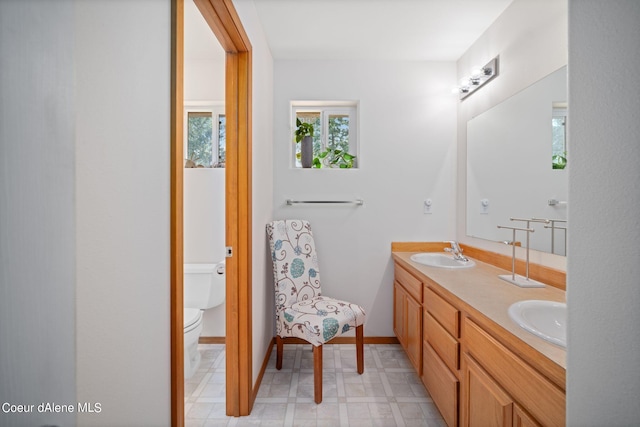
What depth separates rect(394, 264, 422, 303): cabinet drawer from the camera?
1978 millimetres

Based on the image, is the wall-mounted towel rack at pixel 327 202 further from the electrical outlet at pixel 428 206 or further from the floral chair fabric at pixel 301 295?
the electrical outlet at pixel 428 206

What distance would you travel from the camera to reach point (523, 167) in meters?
1.83

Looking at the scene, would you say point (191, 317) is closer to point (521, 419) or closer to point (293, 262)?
point (293, 262)

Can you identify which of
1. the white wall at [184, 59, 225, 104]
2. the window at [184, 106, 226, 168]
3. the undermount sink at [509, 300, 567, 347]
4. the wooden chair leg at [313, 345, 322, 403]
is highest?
the white wall at [184, 59, 225, 104]

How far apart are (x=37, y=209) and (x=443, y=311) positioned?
168 cm

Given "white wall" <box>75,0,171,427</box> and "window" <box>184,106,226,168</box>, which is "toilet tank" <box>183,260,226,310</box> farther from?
"white wall" <box>75,0,171,427</box>

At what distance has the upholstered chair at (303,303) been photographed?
1.90 meters

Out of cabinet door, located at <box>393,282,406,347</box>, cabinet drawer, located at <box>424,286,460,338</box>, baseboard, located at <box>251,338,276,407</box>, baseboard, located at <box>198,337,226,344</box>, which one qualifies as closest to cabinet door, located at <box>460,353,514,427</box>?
cabinet drawer, located at <box>424,286,460,338</box>

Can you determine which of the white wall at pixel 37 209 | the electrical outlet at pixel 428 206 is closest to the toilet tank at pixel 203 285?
the electrical outlet at pixel 428 206

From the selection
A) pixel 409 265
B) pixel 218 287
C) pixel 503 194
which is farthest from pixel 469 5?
pixel 218 287

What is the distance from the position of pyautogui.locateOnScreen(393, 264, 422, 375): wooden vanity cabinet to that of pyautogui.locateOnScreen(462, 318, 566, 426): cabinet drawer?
0.67 metres

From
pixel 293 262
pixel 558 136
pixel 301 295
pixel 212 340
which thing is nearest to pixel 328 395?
pixel 301 295

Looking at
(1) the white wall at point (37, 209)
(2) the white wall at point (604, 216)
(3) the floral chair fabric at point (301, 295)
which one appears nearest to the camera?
(1) the white wall at point (37, 209)

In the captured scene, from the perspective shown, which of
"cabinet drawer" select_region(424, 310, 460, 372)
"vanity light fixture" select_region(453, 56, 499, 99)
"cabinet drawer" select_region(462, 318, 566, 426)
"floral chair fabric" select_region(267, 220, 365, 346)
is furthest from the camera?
"vanity light fixture" select_region(453, 56, 499, 99)
